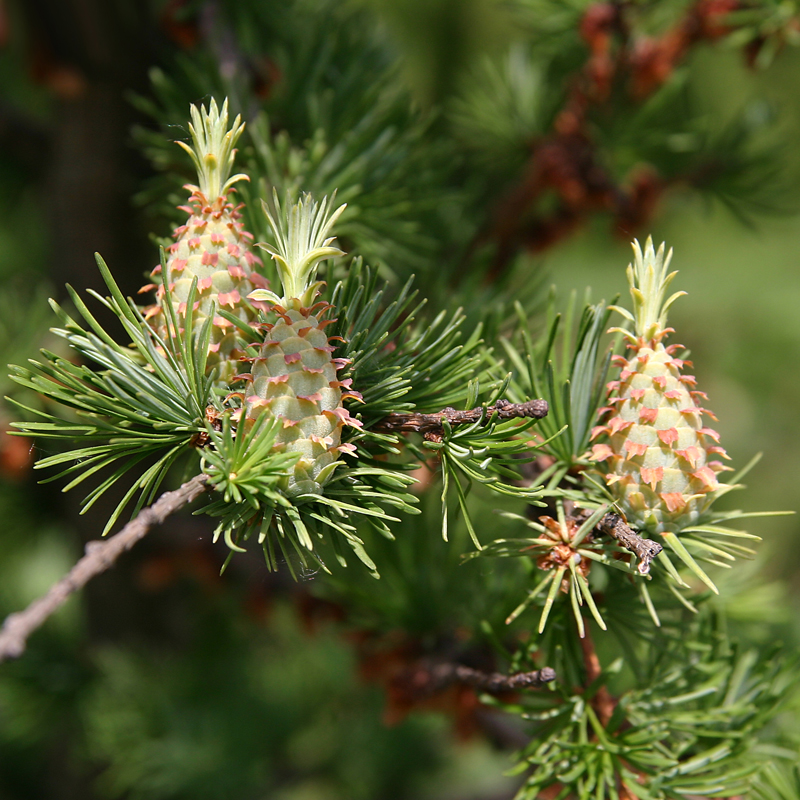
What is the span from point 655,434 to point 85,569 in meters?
0.21

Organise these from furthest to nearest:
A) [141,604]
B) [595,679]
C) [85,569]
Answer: [141,604] → [595,679] → [85,569]

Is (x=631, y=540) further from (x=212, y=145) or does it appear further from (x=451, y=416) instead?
(x=212, y=145)

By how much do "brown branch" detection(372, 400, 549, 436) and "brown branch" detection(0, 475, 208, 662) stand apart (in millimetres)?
79

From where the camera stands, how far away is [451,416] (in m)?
0.27

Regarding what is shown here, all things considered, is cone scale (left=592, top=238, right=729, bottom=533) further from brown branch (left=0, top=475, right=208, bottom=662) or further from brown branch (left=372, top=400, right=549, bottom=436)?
brown branch (left=0, top=475, right=208, bottom=662)

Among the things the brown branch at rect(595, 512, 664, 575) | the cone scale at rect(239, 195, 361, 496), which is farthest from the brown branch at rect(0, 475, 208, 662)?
the brown branch at rect(595, 512, 664, 575)

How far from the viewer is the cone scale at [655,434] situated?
267 mm

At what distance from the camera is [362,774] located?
0.85 m

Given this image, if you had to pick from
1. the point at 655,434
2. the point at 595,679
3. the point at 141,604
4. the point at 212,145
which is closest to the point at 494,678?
the point at 595,679

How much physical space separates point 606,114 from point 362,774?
78 centimetres

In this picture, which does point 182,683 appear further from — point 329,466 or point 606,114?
point 606,114

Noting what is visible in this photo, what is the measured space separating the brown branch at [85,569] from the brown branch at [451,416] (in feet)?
0.26

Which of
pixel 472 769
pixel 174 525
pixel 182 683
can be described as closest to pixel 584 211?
pixel 174 525

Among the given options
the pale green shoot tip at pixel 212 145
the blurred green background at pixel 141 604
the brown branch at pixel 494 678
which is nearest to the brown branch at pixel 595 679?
the brown branch at pixel 494 678
